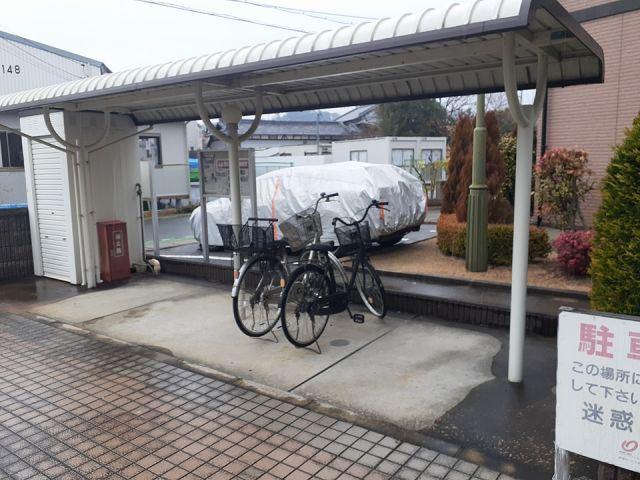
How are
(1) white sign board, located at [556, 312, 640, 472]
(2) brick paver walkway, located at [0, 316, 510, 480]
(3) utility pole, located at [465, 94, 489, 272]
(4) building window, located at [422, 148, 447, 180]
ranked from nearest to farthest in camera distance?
(1) white sign board, located at [556, 312, 640, 472]
(2) brick paver walkway, located at [0, 316, 510, 480]
(3) utility pole, located at [465, 94, 489, 272]
(4) building window, located at [422, 148, 447, 180]

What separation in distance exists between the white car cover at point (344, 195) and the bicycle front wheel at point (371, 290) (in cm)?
245

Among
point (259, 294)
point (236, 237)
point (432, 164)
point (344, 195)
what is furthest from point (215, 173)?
point (432, 164)

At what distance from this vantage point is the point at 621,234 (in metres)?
2.82

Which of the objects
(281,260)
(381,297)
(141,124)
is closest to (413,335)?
(381,297)

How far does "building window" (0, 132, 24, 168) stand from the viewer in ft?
51.0

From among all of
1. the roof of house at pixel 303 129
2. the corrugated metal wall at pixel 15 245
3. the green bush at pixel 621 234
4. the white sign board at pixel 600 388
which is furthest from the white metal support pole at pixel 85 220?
the roof of house at pixel 303 129

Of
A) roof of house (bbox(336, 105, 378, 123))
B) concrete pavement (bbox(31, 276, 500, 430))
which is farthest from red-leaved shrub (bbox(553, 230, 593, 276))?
roof of house (bbox(336, 105, 378, 123))

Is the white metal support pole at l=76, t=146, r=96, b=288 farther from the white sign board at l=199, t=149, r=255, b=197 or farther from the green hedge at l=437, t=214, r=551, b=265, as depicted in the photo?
the green hedge at l=437, t=214, r=551, b=265

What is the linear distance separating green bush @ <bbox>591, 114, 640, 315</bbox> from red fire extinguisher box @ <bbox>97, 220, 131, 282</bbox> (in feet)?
20.4

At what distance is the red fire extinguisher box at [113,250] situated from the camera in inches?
289

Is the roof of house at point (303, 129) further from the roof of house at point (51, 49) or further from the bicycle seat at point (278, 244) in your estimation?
the bicycle seat at point (278, 244)

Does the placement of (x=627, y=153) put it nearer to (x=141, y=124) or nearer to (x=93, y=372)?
(x=93, y=372)

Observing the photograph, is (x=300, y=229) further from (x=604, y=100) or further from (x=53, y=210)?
(x=604, y=100)

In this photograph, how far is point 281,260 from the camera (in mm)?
5125
